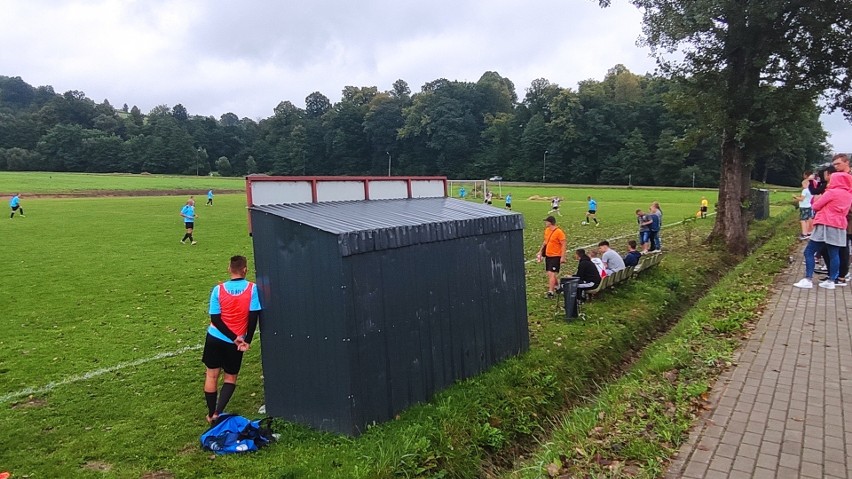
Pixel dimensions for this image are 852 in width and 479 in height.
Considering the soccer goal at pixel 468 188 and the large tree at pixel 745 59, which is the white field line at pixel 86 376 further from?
the soccer goal at pixel 468 188

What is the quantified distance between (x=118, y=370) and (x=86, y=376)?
375mm

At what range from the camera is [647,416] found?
518cm

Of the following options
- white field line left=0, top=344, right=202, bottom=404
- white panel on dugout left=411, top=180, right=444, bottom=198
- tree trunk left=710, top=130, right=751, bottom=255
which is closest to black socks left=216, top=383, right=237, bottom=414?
white field line left=0, top=344, right=202, bottom=404

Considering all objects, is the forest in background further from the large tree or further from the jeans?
the jeans

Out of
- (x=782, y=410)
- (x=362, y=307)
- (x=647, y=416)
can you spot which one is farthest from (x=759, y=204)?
(x=362, y=307)

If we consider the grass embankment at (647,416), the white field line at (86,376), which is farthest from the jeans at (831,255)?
the white field line at (86,376)

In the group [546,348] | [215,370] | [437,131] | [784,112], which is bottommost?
[546,348]

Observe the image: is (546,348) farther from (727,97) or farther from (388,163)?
(388,163)

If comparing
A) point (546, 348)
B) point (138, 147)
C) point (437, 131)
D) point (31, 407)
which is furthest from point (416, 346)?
point (138, 147)

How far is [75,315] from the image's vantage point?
34.8 ft

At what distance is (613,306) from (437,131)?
10296 cm

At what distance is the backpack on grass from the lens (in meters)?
5.36

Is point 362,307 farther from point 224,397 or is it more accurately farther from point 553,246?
point 553,246

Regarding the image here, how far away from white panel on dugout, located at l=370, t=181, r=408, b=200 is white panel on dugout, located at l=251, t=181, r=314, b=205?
1306 mm
